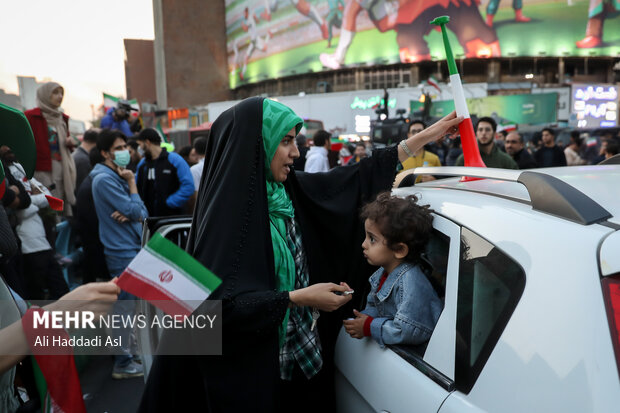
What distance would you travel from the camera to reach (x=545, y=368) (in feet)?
3.63

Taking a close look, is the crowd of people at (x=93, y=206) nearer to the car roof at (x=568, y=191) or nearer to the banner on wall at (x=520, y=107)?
the car roof at (x=568, y=191)

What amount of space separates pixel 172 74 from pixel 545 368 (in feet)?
203

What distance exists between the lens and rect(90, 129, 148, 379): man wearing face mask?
13.8 ft

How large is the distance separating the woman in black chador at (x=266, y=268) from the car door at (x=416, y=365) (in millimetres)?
204

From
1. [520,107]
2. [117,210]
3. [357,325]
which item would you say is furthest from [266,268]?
[520,107]

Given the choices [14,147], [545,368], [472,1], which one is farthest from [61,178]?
[472,1]

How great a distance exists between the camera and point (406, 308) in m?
1.75

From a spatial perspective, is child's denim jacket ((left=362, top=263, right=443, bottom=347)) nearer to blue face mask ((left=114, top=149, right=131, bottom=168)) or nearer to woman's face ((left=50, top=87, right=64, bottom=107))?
blue face mask ((left=114, top=149, right=131, bottom=168))

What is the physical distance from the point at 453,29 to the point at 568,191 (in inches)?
1795

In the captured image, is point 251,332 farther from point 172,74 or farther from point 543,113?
point 172,74

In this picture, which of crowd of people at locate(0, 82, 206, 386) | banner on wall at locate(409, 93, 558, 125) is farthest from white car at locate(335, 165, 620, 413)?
banner on wall at locate(409, 93, 558, 125)

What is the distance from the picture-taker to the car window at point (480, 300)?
128 centimetres

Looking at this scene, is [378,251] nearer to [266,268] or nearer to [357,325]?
[357,325]

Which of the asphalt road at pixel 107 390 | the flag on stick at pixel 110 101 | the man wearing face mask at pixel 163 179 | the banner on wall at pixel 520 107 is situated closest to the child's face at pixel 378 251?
the asphalt road at pixel 107 390
